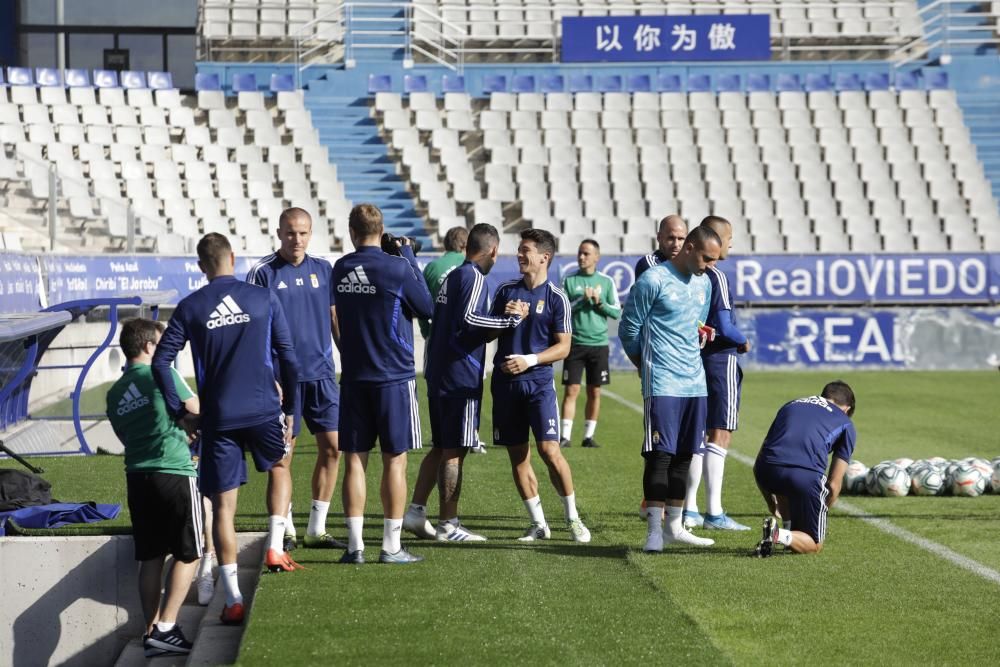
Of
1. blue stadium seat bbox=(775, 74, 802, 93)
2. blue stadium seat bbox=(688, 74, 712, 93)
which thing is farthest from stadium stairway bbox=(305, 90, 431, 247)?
blue stadium seat bbox=(775, 74, 802, 93)

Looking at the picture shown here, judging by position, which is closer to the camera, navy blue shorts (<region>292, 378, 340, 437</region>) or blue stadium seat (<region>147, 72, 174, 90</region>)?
navy blue shorts (<region>292, 378, 340, 437</region>)

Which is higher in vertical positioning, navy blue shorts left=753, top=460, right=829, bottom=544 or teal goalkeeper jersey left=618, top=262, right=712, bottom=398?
teal goalkeeper jersey left=618, top=262, right=712, bottom=398

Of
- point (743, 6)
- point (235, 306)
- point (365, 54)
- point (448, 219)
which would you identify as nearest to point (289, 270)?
point (235, 306)

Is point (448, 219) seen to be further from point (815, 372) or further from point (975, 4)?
point (975, 4)

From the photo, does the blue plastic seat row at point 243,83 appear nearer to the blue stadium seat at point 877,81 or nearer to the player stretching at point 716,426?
the blue stadium seat at point 877,81

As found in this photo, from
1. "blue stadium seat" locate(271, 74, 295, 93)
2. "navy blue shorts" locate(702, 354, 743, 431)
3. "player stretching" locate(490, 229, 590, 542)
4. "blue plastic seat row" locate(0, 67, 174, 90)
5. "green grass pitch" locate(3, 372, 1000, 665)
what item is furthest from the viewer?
"blue stadium seat" locate(271, 74, 295, 93)

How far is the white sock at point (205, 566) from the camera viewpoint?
810cm

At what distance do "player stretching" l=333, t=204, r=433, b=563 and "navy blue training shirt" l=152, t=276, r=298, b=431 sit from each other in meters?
0.84

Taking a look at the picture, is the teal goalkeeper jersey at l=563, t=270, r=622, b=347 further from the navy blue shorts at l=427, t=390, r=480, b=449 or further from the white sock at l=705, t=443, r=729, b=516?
the navy blue shorts at l=427, t=390, r=480, b=449

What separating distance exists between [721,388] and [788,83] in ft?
84.6

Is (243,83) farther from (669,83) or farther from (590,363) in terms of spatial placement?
(590,363)

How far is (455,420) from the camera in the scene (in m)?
8.45

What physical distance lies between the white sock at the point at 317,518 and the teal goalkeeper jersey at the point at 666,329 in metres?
2.07

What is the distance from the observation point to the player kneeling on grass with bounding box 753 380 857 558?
8102 millimetres
